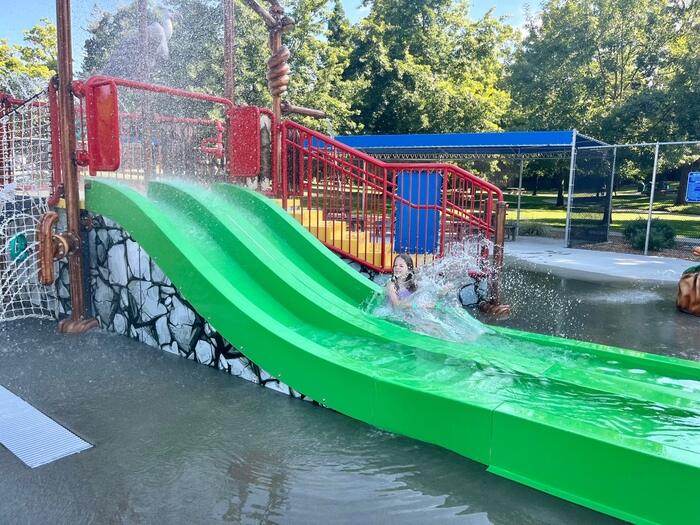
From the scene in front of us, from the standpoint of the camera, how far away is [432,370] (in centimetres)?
427

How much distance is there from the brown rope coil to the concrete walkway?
21.5 feet

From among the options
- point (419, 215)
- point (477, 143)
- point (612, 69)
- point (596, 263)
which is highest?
point (612, 69)

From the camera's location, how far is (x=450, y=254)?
786 centimetres

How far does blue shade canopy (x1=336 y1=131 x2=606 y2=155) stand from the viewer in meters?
14.2

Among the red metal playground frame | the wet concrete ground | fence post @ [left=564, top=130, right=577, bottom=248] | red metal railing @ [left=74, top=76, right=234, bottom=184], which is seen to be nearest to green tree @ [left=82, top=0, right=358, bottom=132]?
red metal railing @ [left=74, top=76, right=234, bottom=184]

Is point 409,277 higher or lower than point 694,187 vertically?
lower

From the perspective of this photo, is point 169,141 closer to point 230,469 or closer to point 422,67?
point 230,469

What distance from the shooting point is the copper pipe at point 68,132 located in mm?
6074

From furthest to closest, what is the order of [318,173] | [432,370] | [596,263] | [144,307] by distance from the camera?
[596,263] → [318,173] → [144,307] → [432,370]

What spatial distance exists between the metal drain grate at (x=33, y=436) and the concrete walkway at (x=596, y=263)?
9.27 metres

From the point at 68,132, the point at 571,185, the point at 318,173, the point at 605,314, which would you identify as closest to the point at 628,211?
the point at 571,185

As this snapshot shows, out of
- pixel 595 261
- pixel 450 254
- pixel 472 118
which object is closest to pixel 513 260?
pixel 595 261

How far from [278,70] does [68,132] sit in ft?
8.98

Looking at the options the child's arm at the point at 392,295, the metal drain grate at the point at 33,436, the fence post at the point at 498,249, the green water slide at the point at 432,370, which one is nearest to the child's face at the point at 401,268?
the child's arm at the point at 392,295
